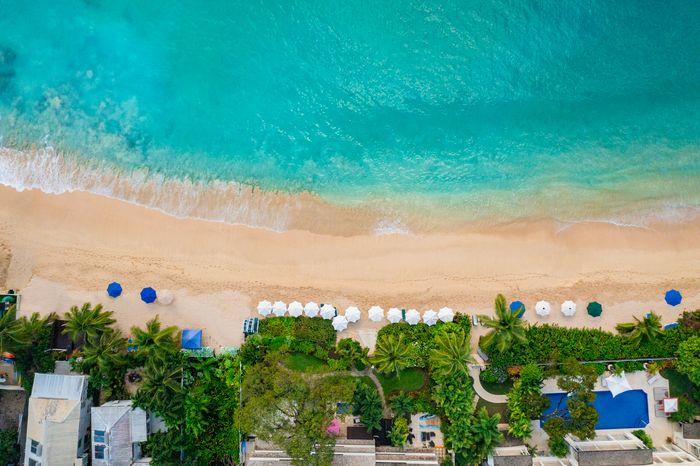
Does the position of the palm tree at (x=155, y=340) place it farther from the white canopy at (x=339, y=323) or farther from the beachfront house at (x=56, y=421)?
the white canopy at (x=339, y=323)

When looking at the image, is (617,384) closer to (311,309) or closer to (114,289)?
(311,309)

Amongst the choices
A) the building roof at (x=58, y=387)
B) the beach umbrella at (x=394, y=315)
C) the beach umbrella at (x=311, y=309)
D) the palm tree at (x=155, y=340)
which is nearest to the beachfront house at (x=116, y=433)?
the building roof at (x=58, y=387)

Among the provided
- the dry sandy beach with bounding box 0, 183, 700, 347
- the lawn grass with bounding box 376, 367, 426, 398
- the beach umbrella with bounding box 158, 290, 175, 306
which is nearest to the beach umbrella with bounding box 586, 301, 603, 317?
the dry sandy beach with bounding box 0, 183, 700, 347

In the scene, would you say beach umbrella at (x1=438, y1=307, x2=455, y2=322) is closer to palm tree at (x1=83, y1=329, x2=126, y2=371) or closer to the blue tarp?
the blue tarp

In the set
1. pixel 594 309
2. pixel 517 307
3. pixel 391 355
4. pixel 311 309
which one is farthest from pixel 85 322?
pixel 594 309

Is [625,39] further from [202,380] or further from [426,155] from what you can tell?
[202,380]

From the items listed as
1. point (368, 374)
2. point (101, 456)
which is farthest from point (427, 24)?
point (101, 456)
